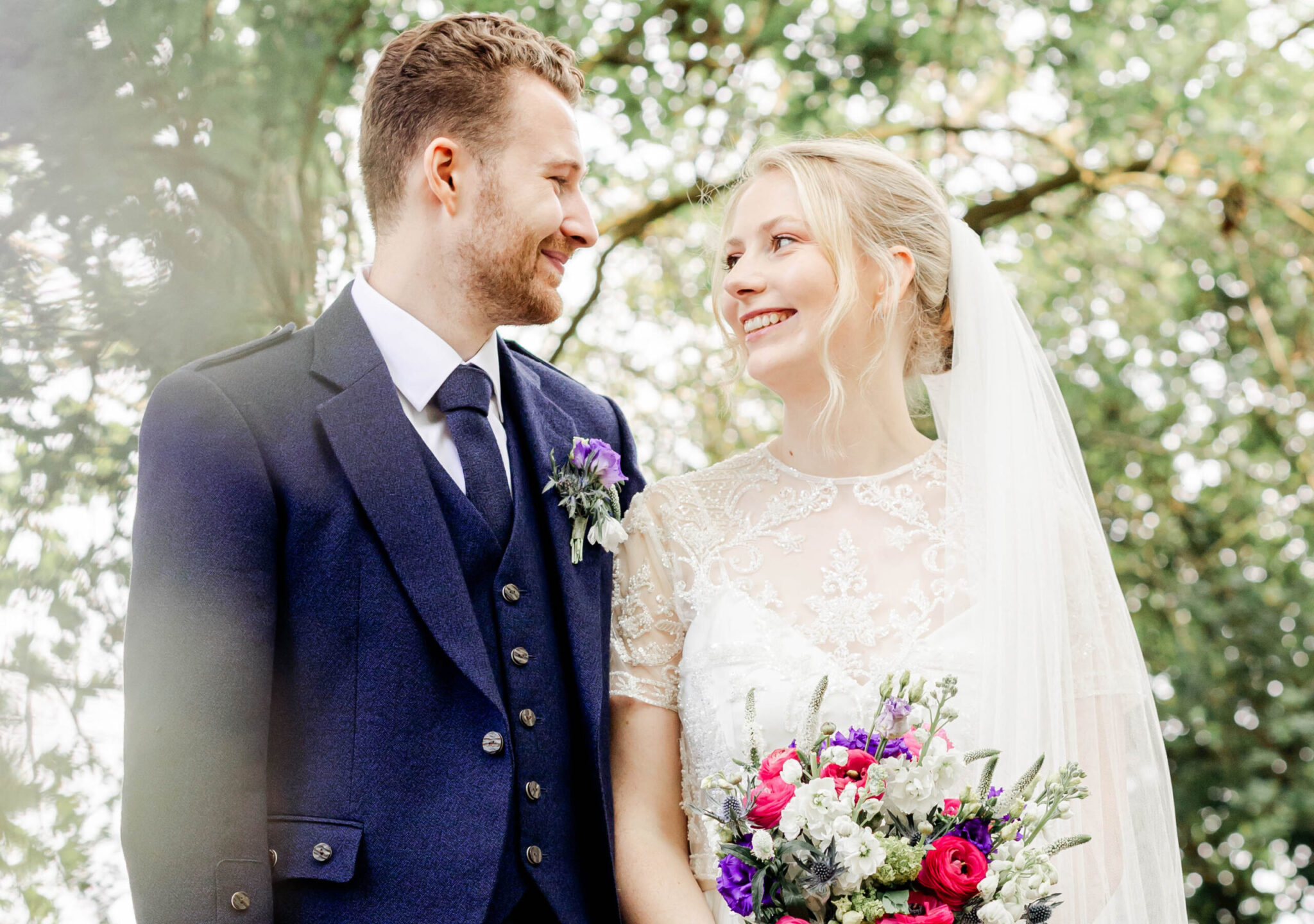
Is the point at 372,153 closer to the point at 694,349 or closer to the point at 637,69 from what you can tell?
the point at 637,69

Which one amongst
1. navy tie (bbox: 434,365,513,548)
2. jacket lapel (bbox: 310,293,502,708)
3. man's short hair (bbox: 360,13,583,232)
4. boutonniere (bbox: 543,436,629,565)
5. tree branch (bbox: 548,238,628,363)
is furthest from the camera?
tree branch (bbox: 548,238,628,363)

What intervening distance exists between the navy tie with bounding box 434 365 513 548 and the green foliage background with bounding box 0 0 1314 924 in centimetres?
122

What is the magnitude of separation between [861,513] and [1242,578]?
4.56 meters

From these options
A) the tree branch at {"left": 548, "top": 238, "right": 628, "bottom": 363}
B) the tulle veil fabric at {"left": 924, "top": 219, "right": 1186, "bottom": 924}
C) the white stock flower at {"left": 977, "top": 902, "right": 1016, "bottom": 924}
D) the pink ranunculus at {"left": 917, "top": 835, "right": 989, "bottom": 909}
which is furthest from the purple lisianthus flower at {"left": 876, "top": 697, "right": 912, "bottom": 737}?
the tree branch at {"left": 548, "top": 238, "right": 628, "bottom": 363}

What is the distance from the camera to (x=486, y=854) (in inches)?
86.6

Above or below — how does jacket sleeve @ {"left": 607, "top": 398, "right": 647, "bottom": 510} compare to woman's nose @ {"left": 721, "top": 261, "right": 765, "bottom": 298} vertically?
below

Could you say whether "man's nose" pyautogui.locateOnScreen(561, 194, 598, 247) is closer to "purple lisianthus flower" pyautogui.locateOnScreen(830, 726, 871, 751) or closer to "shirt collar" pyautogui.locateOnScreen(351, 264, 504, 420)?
"shirt collar" pyautogui.locateOnScreen(351, 264, 504, 420)

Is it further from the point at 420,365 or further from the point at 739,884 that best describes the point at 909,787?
the point at 420,365

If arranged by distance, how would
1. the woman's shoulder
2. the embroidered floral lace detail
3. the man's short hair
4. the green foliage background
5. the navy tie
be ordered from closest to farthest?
the navy tie, the man's short hair, the embroidered floral lace detail, the woman's shoulder, the green foliage background

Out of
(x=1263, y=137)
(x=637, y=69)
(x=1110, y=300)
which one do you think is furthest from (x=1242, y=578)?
(x=637, y=69)

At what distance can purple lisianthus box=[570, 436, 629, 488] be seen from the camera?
2.65 meters

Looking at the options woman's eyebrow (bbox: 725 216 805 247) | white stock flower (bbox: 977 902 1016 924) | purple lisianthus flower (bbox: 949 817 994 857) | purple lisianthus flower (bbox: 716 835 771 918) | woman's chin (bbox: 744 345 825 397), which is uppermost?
woman's eyebrow (bbox: 725 216 805 247)

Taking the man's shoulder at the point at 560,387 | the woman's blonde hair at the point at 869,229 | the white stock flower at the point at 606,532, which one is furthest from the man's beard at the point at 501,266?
the woman's blonde hair at the point at 869,229

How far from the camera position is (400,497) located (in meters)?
2.32
